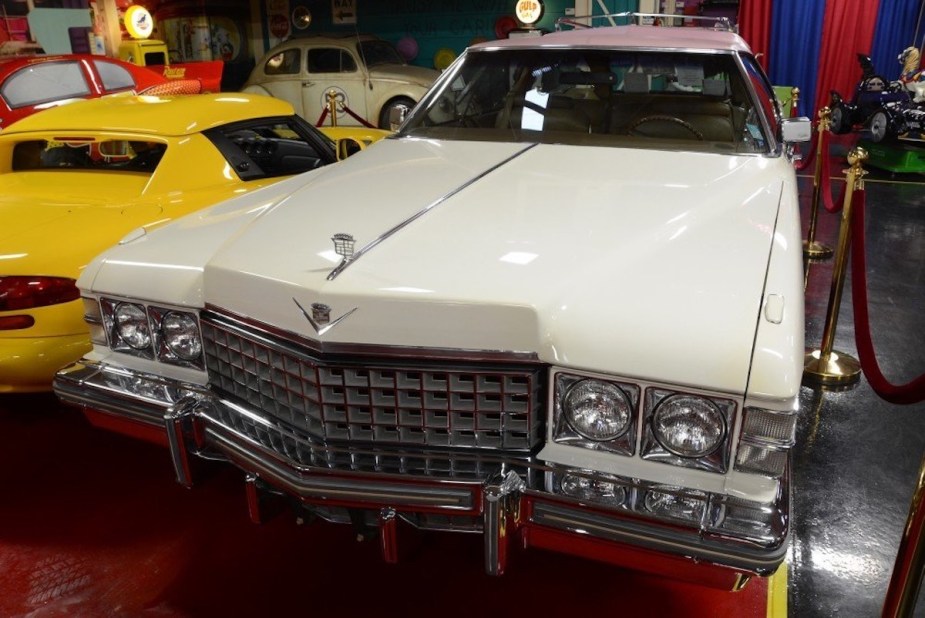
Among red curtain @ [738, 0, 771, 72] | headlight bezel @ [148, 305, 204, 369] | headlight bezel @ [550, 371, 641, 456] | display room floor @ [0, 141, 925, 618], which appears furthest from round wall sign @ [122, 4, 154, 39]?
headlight bezel @ [550, 371, 641, 456]

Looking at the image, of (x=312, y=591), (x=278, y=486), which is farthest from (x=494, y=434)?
(x=312, y=591)

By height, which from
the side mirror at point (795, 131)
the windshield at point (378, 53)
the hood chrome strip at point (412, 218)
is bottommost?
the hood chrome strip at point (412, 218)

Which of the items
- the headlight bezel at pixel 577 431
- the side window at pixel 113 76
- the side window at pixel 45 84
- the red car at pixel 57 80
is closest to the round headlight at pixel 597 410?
the headlight bezel at pixel 577 431

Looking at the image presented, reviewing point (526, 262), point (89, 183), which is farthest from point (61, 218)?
point (526, 262)

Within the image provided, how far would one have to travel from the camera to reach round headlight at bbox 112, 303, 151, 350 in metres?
2.09

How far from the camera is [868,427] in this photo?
3.09 metres

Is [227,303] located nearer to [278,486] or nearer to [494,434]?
[278,486]

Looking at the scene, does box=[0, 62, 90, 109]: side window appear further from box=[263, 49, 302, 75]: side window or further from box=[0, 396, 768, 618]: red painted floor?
box=[0, 396, 768, 618]: red painted floor

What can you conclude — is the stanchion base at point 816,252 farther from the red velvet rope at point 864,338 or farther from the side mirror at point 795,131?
the side mirror at point 795,131

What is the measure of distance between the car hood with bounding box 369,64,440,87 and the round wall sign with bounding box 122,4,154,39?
3709 mm

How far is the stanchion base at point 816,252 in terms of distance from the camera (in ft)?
17.4

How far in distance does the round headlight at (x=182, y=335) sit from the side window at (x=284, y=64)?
9.19 m

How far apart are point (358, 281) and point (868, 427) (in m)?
2.52

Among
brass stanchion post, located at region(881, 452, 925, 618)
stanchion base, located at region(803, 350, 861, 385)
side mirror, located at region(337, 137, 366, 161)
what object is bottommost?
stanchion base, located at region(803, 350, 861, 385)
